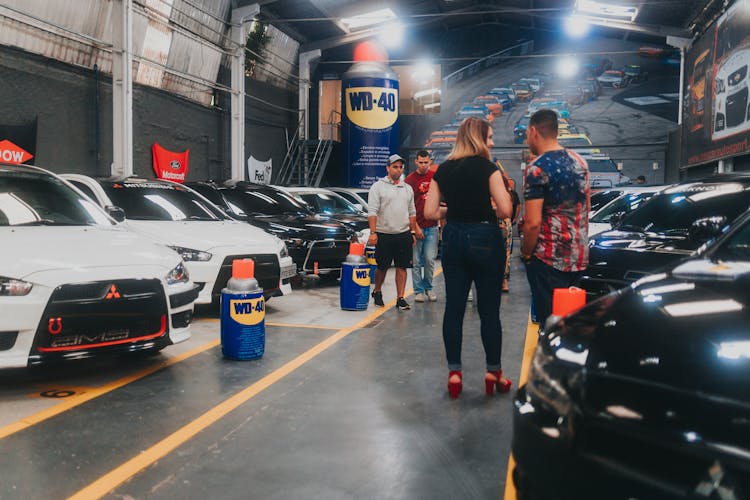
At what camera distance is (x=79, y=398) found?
419 cm

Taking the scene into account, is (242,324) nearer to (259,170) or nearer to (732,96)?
(732,96)

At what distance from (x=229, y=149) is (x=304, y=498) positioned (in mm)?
16247

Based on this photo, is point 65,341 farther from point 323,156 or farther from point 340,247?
point 323,156

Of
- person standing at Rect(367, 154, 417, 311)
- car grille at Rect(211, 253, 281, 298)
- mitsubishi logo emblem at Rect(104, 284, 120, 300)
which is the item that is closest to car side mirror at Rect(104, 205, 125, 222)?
car grille at Rect(211, 253, 281, 298)

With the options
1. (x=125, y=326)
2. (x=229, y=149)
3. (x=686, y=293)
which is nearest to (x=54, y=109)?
(x=229, y=149)

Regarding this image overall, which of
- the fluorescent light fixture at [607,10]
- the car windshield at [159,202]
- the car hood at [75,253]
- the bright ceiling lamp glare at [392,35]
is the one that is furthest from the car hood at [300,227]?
the bright ceiling lamp glare at [392,35]

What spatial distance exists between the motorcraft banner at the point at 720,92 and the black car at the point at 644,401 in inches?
441

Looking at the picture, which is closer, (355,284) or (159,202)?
(159,202)

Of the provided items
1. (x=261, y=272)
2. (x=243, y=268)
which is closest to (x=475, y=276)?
(x=243, y=268)

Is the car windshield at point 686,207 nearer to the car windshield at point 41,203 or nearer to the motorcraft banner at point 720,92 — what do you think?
the car windshield at point 41,203

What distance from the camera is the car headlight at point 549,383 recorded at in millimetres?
1956

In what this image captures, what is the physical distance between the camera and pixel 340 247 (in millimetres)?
9070

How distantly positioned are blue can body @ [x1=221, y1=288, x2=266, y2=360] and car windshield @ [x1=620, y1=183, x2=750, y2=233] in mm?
3141

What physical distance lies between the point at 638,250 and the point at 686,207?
0.79m
